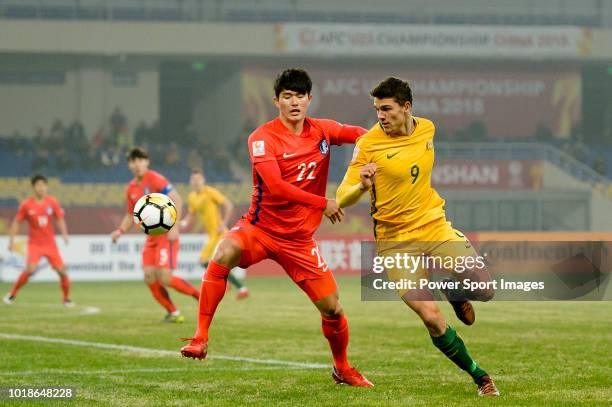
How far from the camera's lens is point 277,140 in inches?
339

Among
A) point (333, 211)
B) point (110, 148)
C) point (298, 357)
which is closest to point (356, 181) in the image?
point (333, 211)

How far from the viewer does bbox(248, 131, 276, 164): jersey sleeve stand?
27.8ft

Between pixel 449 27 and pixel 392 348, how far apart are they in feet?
114

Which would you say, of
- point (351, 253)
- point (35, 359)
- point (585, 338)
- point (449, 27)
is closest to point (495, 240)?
point (351, 253)

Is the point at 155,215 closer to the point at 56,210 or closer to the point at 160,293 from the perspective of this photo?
the point at 160,293

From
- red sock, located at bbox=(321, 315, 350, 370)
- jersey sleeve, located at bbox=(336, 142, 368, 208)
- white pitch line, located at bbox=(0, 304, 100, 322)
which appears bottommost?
white pitch line, located at bbox=(0, 304, 100, 322)

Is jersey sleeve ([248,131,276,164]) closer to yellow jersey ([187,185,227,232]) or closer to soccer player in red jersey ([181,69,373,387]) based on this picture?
soccer player in red jersey ([181,69,373,387])

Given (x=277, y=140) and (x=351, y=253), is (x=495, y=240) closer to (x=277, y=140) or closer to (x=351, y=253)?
(x=351, y=253)

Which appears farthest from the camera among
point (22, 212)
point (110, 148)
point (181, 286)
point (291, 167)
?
point (110, 148)

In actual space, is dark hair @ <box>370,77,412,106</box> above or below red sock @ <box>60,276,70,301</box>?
above

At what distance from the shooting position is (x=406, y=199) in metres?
8.41

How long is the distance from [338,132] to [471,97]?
3894 cm

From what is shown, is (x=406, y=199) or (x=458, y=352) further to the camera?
(x=406, y=199)

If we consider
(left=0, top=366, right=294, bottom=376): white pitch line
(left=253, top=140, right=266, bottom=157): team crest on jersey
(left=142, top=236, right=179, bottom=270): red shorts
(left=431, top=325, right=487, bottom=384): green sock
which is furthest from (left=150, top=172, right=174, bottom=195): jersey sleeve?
(left=431, top=325, right=487, bottom=384): green sock
